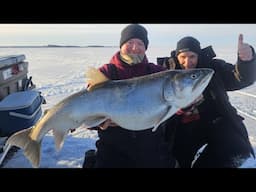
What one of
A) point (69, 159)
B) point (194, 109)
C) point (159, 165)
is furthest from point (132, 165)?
point (69, 159)

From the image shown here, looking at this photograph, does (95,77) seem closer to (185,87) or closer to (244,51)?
(185,87)

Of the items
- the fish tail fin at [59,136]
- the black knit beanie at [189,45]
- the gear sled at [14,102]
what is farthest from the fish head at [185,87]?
the gear sled at [14,102]

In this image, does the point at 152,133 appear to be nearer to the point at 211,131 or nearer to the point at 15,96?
the point at 211,131

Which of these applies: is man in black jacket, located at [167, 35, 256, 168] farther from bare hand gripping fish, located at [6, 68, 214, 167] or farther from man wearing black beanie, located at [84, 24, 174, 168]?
bare hand gripping fish, located at [6, 68, 214, 167]

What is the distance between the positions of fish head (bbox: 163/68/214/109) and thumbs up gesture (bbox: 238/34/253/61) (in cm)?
51

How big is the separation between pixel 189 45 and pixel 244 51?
1.95 feet

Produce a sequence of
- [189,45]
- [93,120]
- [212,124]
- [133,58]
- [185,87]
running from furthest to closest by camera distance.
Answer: [212,124], [189,45], [133,58], [93,120], [185,87]

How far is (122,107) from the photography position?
9.78 ft

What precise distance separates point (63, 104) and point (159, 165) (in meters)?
1.25

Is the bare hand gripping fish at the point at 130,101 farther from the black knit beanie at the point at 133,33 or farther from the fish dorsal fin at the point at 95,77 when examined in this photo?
the black knit beanie at the point at 133,33

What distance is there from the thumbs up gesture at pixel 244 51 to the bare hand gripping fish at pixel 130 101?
507mm

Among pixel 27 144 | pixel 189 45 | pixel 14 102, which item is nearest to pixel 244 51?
pixel 189 45

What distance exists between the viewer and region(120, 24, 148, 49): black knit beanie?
3600 millimetres

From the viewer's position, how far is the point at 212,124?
402cm
